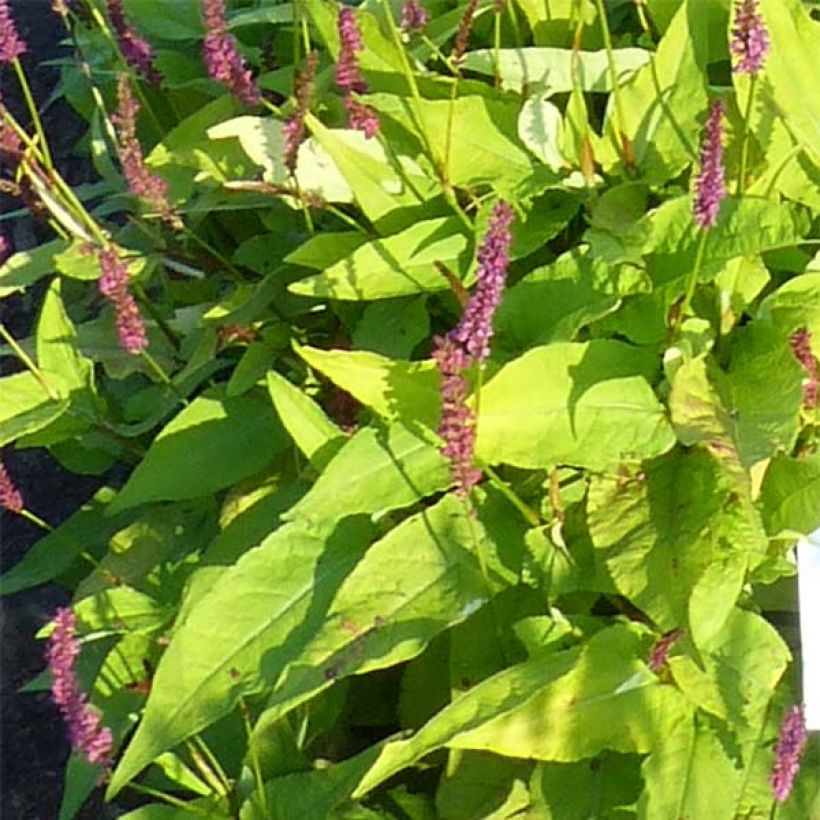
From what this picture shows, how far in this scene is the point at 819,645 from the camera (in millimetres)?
1214

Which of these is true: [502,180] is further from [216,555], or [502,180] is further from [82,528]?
[82,528]

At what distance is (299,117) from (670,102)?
0.33 m

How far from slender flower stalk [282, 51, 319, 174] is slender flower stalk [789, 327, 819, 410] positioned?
455 mm

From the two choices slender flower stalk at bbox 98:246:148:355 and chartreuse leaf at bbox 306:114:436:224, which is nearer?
slender flower stalk at bbox 98:246:148:355

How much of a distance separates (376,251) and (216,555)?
1.03 feet

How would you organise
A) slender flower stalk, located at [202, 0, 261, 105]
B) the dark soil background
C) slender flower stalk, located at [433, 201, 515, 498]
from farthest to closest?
1. the dark soil background
2. slender flower stalk, located at [202, 0, 261, 105]
3. slender flower stalk, located at [433, 201, 515, 498]

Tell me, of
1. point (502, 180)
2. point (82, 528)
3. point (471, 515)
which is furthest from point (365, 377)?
point (82, 528)

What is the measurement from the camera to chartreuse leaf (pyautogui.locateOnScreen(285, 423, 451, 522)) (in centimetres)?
125

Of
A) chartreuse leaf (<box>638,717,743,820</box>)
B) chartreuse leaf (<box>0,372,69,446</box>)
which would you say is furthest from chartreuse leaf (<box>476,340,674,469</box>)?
chartreuse leaf (<box>0,372,69,446</box>)

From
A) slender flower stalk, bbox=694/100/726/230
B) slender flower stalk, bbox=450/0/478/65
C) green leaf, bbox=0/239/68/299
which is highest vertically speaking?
slender flower stalk, bbox=450/0/478/65

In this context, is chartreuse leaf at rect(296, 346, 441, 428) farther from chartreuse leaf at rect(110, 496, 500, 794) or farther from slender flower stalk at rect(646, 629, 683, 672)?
slender flower stalk at rect(646, 629, 683, 672)

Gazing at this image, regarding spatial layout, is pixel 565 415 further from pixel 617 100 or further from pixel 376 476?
pixel 617 100

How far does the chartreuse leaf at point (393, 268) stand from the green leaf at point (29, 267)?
0.40 meters

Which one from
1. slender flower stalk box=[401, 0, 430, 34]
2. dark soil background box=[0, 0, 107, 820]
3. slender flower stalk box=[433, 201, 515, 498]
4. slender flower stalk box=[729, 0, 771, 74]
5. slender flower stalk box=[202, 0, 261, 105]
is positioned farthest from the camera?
dark soil background box=[0, 0, 107, 820]
